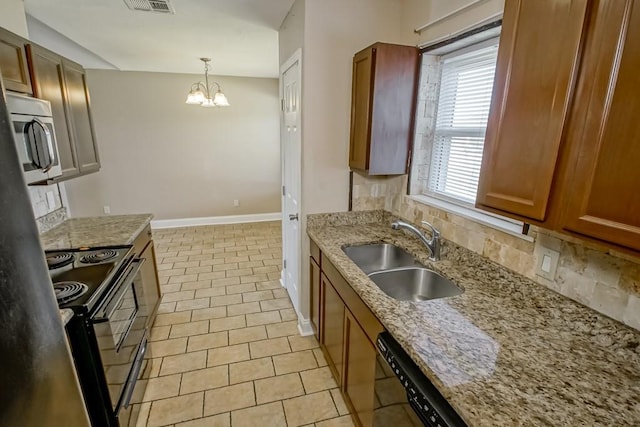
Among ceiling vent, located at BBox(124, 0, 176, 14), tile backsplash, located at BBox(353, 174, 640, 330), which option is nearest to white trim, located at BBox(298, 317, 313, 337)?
tile backsplash, located at BBox(353, 174, 640, 330)

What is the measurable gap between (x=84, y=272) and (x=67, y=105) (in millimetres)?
1257

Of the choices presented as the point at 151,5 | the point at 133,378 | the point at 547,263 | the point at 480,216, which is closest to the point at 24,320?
the point at 133,378

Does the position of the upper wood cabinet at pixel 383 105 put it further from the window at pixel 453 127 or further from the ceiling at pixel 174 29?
the ceiling at pixel 174 29

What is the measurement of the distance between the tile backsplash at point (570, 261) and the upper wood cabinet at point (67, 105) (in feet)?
8.12

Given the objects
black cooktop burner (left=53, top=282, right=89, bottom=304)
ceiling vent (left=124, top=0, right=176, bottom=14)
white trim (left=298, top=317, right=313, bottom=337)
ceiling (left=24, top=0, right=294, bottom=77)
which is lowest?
white trim (left=298, top=317, right=313, bottom=337)

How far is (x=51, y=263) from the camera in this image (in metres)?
1.76

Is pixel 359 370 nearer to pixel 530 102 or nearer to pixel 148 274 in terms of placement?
pixel 530 102

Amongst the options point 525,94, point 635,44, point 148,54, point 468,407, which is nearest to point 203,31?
point 148,54

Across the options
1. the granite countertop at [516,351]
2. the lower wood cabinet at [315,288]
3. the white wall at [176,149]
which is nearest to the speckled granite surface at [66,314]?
the granite countertop at [516,351]

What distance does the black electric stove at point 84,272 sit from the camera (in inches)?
55.6

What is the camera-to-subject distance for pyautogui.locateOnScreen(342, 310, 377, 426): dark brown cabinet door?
1440 mm

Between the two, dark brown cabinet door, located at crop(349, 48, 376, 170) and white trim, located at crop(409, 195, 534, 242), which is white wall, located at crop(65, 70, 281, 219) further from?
white trim, located at crop(409, 195, 534, 242)

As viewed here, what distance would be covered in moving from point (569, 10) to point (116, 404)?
2398 millimetres

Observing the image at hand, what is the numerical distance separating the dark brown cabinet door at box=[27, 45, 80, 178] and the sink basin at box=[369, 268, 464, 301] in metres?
2.15
